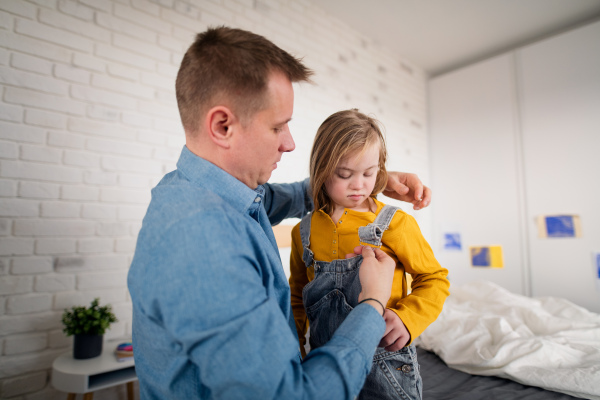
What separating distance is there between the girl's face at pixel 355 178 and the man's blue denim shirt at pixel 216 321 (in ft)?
1.51

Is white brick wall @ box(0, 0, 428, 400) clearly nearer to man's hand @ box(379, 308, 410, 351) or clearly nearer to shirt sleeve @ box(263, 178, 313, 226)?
shirt sleeve @ box(263, 178, 313, 226)

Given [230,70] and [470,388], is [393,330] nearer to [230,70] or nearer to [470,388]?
[230,70]

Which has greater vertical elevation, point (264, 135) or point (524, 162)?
point (524, 162)

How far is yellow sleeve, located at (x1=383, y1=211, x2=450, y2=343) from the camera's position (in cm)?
100

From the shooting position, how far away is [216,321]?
22.8 inches

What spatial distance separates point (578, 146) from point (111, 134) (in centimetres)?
388

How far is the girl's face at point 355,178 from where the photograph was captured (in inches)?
45.4

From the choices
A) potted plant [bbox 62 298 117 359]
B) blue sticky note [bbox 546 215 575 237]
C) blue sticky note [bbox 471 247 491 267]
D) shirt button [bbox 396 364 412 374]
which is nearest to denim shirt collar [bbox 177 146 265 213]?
shirt button [bbox 396 364 412 374]

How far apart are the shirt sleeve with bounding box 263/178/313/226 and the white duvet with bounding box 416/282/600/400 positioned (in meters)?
1.14

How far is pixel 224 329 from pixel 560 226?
392 cm

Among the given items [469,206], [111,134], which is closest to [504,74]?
[469,206]

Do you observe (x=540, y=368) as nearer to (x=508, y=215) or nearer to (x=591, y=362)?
(x=591, y=362)

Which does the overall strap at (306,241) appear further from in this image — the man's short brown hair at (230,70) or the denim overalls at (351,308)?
the man's short brown hair at (230,70)

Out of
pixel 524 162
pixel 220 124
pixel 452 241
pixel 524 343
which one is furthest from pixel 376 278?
pixel 452 241
